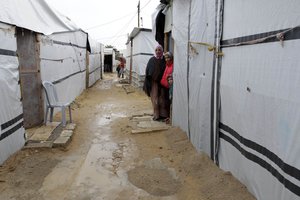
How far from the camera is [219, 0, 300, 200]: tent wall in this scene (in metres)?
2.09

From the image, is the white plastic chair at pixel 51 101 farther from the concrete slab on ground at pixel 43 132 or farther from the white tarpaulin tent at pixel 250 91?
the white tarpaulin tent at pixel 250 91

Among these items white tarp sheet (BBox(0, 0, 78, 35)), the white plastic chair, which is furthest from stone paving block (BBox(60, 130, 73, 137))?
white tarp sheet (BBox(0, 0, 78, 35))

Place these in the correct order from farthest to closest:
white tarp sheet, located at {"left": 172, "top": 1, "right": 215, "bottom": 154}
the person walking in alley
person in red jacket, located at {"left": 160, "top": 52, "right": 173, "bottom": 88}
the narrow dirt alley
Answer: the person walking in alley → person in red jacket, located at {"left": 160, "top": 52, "right": 173, "bottom": 88} → white tarp sheet, located at {"left": 172, "top": 1, "right": 215, "bottom": 154} → the narrow dirt alley

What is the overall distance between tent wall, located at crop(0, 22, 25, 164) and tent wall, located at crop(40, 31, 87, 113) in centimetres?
190

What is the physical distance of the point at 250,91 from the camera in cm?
273

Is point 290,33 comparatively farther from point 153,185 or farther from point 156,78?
point 156,78

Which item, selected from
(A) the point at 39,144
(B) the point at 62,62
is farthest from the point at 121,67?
(A) the point at 39,144

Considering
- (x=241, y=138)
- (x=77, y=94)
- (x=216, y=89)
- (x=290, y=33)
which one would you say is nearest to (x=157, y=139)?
(x=216, y=89)

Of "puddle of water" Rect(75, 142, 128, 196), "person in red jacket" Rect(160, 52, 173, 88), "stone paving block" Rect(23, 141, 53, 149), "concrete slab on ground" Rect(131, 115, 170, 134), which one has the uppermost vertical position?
"person in red jacket" Rect(160, 52, 173, 88)

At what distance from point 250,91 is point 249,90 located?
0.02 m

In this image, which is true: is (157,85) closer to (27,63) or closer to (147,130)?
(147,130)

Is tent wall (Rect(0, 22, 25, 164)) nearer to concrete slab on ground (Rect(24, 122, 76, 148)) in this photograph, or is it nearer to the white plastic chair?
concrete slab on ground (Rect(24, 122, 76, 148))

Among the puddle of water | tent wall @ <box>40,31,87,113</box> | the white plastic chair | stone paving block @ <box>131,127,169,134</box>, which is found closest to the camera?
the puddle of water

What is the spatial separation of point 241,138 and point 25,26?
169 inches
